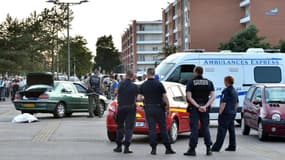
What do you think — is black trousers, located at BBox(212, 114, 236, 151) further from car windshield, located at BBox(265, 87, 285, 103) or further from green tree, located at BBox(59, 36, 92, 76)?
green tree, located at BBox(59, 36, 92, 76)

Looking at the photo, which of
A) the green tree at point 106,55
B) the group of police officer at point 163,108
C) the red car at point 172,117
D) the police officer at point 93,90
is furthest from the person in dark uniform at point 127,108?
the green tree at point 106,55

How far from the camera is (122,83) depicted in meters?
13.3

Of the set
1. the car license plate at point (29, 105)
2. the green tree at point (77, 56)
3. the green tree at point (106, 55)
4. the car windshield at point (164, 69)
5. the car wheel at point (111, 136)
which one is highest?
the green tree at point (106, 55)

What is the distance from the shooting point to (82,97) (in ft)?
83.2

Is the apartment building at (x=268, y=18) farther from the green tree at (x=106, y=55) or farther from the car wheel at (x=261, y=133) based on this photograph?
the green tree at (x=106, y=55)

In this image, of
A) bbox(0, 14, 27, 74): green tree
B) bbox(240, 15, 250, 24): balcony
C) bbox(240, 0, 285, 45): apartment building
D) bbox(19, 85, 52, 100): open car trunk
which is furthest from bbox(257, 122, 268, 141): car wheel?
bbox(240, 15, 250, 24): balcony

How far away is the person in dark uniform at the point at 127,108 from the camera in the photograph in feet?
42.8

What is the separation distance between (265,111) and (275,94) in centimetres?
96

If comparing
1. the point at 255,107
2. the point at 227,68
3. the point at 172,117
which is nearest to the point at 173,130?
the point at 172,117

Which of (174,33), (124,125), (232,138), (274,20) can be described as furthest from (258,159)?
(174,33)

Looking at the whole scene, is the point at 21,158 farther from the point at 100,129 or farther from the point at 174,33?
the point at 174,33

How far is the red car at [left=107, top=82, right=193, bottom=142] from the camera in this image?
1499 cm

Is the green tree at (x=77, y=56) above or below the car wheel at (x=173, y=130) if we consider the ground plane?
above

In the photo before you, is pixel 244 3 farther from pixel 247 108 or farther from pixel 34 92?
pixel 247 108
